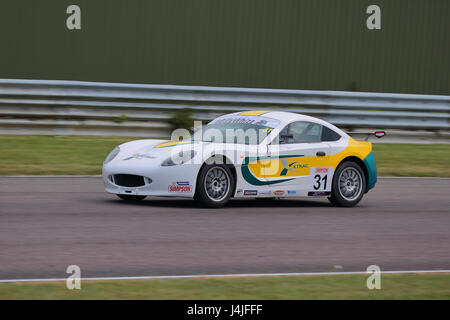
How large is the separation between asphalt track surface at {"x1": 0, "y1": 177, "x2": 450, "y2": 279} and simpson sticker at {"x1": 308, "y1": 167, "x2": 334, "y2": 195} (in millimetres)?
283

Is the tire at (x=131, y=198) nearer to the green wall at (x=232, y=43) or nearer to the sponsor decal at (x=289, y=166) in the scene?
the sponsor decal at (x=289, y=166)

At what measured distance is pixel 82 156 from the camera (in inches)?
576

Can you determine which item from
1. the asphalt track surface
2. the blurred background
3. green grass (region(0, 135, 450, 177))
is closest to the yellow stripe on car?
the asphalt track surface

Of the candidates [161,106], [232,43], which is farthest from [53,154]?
[232,43]

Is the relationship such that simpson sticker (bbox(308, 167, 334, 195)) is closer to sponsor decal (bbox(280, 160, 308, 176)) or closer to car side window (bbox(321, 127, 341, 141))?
sponsor decal (bbox(280, 160, 308, 176))

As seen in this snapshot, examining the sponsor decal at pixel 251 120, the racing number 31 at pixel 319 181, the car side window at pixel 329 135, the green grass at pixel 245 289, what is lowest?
the green grass at pixel 245 289

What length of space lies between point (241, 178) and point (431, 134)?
881 centimetres

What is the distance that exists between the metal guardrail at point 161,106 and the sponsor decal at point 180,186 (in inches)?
258

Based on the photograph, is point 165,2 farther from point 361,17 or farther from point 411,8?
point 411,8

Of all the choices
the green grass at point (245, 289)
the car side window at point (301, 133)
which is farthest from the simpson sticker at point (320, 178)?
the green grass at point (245, 289)

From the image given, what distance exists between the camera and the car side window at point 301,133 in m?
10.6

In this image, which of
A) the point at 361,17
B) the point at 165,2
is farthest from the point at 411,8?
the point at 165,2

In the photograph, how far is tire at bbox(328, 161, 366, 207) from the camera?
36.1ft
